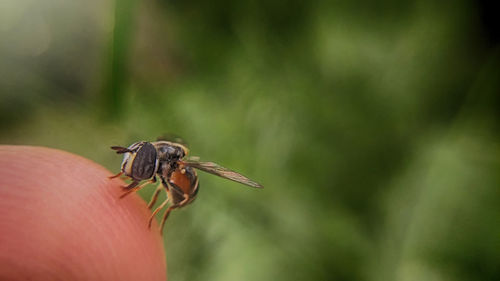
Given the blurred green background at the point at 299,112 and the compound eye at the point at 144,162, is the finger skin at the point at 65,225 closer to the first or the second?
the compound eye at the point at 144,162

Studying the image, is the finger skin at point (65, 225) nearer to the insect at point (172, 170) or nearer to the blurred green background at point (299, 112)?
the insect at point (172, 170)

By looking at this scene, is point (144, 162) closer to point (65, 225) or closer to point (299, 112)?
point (65, 225)

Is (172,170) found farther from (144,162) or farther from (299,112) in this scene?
(299,112)

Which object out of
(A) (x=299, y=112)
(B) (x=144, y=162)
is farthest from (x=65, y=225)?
(A) (x=299, y=112)

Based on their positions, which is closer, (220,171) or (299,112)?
(220,171)

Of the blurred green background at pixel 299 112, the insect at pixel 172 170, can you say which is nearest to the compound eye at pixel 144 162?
the insect at pixel 172 170

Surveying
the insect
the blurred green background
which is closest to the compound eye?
the insect

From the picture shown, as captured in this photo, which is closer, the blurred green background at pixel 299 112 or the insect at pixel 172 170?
the insect at pixel 172 170
